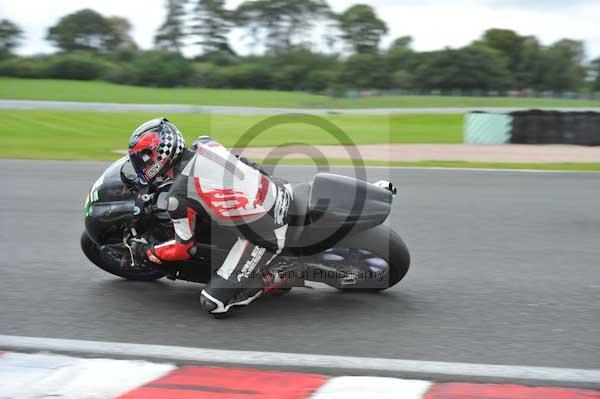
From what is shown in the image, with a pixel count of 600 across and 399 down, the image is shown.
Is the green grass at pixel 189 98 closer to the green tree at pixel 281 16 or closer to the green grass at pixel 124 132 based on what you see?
the green grass at pixel 124 132

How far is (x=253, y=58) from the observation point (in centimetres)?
9188

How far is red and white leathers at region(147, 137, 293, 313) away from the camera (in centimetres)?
461

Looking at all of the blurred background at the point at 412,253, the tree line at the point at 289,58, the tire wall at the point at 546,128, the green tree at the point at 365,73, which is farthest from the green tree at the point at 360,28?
the tire wall at the point at 546,128

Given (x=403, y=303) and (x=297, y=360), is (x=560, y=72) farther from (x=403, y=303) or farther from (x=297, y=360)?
(x=297, y=360)

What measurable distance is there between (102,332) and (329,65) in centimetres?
8398

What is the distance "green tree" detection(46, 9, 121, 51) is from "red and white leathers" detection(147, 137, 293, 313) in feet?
334

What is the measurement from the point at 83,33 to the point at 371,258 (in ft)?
352

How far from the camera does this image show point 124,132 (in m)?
24.9

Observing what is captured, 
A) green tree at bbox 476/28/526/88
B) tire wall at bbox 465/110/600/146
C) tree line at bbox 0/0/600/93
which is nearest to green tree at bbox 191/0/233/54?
tree line at bbox 0/0/600/93

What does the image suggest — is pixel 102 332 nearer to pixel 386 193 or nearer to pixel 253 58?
pixel 386 193

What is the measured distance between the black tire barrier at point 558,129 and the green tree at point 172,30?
3399 inches

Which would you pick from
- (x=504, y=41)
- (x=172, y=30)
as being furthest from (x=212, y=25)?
(x=504, y=41)

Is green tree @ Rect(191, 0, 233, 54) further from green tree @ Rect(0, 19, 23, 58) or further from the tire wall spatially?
the tire wall

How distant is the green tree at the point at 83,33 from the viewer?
10125 centimetres
